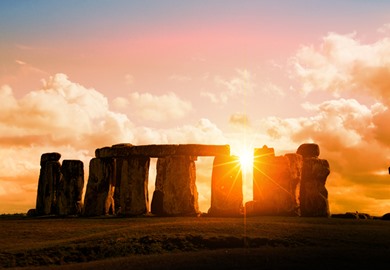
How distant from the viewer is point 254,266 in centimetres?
1407

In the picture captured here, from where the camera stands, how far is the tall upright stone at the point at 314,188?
29.1 m

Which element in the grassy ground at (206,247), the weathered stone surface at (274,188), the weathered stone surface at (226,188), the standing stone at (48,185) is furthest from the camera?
the standing stone at (48,185)

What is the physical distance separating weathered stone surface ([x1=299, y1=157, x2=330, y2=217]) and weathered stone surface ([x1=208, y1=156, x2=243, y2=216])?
333cm

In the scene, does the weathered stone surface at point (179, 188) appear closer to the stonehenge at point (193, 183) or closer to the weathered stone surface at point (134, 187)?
the stonehenge at point (193, 183)

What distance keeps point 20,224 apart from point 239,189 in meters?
10.5

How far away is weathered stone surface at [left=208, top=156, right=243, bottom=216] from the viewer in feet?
94.7

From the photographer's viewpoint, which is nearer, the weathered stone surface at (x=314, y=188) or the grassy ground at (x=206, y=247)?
the grassy ground at (x=206, y=247)

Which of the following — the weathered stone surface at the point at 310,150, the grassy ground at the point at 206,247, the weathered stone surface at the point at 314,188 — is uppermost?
the weathered stone surface at the point at 310,150

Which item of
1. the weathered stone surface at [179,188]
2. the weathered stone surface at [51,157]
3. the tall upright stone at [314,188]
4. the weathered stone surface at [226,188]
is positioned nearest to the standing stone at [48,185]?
the weathered stone surface at [51,157]

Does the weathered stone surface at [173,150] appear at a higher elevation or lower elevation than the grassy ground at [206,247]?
higher

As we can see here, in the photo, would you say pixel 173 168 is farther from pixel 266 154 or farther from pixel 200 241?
pixel 200 241

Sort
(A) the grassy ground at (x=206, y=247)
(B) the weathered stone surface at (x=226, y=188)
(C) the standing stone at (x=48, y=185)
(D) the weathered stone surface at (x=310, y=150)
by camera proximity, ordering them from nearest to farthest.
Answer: (A) the grassy ground at (x=206, y=247)
(B) the weathered stone surface at (x=226, y=188)
(D) the weathered stone surface at (x=310, y=150)
(C) the standing stone at (x=48, y=185)

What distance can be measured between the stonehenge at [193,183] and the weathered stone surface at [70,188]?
57mm

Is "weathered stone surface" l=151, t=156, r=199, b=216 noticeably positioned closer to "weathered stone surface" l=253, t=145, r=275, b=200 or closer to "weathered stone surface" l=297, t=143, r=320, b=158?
"weathered stone surface" l=253, t=145, r=275, b=200
